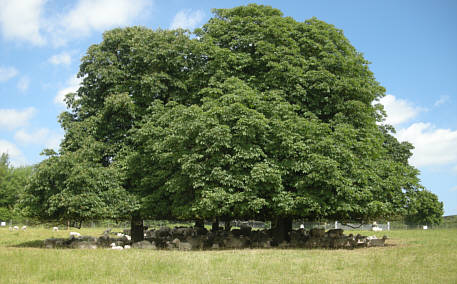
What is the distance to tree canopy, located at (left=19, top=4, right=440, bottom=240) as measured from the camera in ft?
71.5

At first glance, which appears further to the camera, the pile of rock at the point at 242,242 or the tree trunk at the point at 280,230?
the tree trunk at the point at 280,230

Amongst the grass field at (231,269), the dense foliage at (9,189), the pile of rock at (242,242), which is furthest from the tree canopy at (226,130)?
the dense foliage at (9,189)

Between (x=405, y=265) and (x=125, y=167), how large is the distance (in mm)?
17090

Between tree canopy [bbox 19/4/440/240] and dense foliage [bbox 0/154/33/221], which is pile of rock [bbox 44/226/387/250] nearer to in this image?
tree canopy [bbox 19/4/440/240]

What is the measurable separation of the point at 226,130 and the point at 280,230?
981cm

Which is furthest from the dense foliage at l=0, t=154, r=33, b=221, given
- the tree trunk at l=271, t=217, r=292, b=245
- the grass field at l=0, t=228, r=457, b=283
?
the grass field at l=0, t=228, r=457, b=283

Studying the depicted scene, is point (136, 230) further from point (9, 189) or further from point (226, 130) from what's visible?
point (9, 189)

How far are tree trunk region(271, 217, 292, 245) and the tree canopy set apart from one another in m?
2.51

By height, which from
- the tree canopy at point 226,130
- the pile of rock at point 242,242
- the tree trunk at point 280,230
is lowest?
the pile of rock at point 242,242

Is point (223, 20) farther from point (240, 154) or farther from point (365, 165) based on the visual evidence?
point (365, 165)

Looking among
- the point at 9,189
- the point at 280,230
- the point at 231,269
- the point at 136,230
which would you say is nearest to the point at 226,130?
the point at 231,269

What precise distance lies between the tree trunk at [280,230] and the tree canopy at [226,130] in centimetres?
251

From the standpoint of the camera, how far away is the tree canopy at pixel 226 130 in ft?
71.5

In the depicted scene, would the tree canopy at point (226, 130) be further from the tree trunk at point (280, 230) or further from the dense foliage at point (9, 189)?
the dense foliage at point (9, 189)
